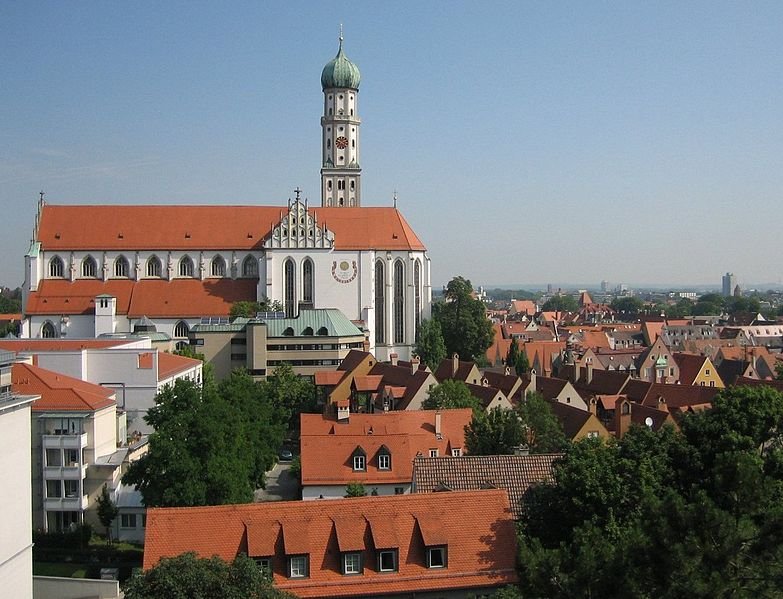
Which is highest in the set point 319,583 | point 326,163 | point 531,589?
point 326,163

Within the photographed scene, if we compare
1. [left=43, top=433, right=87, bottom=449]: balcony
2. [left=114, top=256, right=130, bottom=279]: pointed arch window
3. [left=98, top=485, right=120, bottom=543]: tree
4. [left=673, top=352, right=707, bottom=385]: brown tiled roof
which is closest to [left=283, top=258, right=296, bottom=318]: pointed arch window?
[left=114, top=256, right=130, bottom=279]: pointed arch window

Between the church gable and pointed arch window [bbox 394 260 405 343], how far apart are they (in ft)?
21.9

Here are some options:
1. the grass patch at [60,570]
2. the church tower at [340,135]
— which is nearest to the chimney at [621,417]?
the grass patch at [60,570]

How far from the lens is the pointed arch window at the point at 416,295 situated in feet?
293

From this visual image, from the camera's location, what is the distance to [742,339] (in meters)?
114

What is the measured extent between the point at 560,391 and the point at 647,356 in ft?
83.2

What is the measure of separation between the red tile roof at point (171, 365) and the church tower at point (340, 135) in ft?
151

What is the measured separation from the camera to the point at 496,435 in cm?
3697

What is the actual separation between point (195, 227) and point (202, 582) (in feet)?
245

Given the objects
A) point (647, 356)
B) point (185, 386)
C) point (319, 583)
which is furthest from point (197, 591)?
point (647, 356)

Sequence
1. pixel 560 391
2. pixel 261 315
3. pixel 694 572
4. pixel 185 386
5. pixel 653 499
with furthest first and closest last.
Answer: pixel 261 315 → pixel 560 391 → pixel 185 386 → pixel 653 499 → pixel 694 572

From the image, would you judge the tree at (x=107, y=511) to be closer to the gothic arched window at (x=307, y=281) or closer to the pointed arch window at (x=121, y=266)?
the gothic arched window at (x=307, y=281)

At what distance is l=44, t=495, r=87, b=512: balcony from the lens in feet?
127

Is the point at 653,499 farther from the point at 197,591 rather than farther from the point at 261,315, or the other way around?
the point at 261,315
